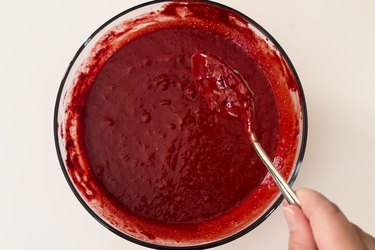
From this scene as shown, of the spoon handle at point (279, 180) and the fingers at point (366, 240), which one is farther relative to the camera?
the spoon handle at point (279, 180)

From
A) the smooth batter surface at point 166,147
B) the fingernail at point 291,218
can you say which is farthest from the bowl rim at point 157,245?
the fingernail at point 291,218

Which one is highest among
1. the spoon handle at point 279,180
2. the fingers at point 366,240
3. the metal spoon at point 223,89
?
the metal spoon at point 223,89

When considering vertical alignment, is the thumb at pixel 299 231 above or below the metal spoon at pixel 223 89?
below

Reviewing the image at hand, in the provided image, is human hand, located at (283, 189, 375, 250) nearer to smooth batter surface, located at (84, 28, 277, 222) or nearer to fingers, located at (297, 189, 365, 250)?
fingers, located at (297, 189, 365, 250)

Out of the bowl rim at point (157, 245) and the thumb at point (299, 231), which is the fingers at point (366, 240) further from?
the bowl rim at point (157, 245)

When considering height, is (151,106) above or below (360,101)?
above

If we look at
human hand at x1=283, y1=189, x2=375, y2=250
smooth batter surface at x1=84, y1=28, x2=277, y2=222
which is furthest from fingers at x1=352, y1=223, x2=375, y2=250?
smooth batter surface at x1=84, y1=28, x2=277, y2=222

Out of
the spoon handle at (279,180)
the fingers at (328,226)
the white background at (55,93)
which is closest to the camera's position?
the fingers at (328,226)

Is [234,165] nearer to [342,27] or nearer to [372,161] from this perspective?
[372,161]

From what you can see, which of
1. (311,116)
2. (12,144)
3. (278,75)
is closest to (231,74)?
(278,75)
